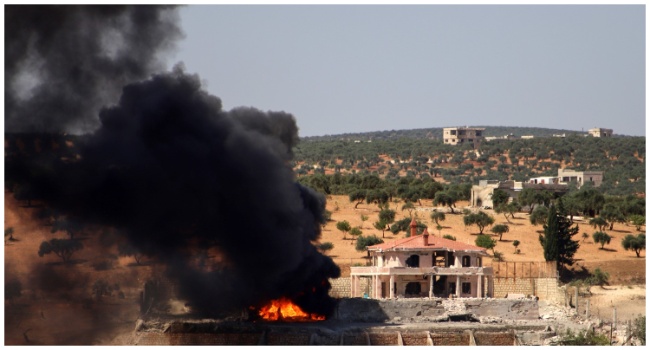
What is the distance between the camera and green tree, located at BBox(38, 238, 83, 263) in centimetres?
8350

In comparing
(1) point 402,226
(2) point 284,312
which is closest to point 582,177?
(1) point 402,226

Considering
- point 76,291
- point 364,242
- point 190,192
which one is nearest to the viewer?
point 190,192

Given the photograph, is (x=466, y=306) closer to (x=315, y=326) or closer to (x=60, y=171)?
(x=315, y=326)

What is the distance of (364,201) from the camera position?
135 m

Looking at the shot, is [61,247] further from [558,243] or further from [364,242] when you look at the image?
[558,243]

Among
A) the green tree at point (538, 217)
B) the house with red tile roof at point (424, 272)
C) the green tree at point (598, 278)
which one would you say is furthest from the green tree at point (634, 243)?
the house with red tile roof at point (424, 272)

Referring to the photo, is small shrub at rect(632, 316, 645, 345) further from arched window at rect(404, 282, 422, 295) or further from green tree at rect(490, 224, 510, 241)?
green tree at rect(490, 224, 510, 241)

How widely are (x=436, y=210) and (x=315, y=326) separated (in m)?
55.1

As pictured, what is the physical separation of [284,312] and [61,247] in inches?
523

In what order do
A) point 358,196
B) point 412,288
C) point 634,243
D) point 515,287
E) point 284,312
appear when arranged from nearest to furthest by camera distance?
point 284,312 → point 412,288 → point 515,287 → point 634,243 → point 358,196

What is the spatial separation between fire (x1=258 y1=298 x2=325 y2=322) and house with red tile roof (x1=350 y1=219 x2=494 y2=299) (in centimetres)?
646

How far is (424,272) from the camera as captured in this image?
85.8 meters

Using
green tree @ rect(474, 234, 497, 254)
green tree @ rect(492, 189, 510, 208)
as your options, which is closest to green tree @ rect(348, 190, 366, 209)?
green tree @ rect(492, 189, 510, 208)

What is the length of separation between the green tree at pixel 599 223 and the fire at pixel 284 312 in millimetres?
45566
